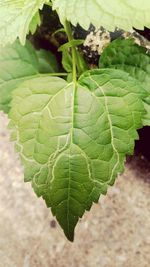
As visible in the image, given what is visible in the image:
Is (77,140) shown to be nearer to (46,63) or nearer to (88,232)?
(46,63)

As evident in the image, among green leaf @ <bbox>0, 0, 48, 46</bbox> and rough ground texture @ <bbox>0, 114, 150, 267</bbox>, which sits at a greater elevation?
green leaf @ <bbox>0, 0, 48, 46</bbox>

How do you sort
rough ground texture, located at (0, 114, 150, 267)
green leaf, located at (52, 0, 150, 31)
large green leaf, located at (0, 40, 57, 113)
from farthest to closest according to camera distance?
rough ground texture, located at (0, 114, 150, 267), large green leaf, located at (0, 40, 57, 113), green leaf, located at (52, 0, 150, 31)

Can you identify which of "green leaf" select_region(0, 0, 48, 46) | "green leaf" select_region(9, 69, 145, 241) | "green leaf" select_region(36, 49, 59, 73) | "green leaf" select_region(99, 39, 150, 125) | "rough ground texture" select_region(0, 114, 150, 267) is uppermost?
"green leaf" select_region(0, 0, 48, 46)

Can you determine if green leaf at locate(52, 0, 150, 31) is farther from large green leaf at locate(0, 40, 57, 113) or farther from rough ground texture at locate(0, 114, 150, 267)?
rough ground texture at locate(0, 114, 150, 267)

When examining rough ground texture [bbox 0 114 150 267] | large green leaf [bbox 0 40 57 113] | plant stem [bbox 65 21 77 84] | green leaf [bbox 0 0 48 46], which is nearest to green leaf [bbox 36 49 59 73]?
large green leaf [bbox 0 40 57 113]

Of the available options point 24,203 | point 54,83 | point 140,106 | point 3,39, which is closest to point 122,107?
point 140,106

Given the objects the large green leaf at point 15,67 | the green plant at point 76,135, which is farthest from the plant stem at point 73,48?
the large green leaf at point 15,67

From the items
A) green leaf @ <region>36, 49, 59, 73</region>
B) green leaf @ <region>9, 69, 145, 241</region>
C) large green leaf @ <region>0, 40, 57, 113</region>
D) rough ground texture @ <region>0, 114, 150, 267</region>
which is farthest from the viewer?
rough ground texture @ <region>0, 114, 150, 267</region>
